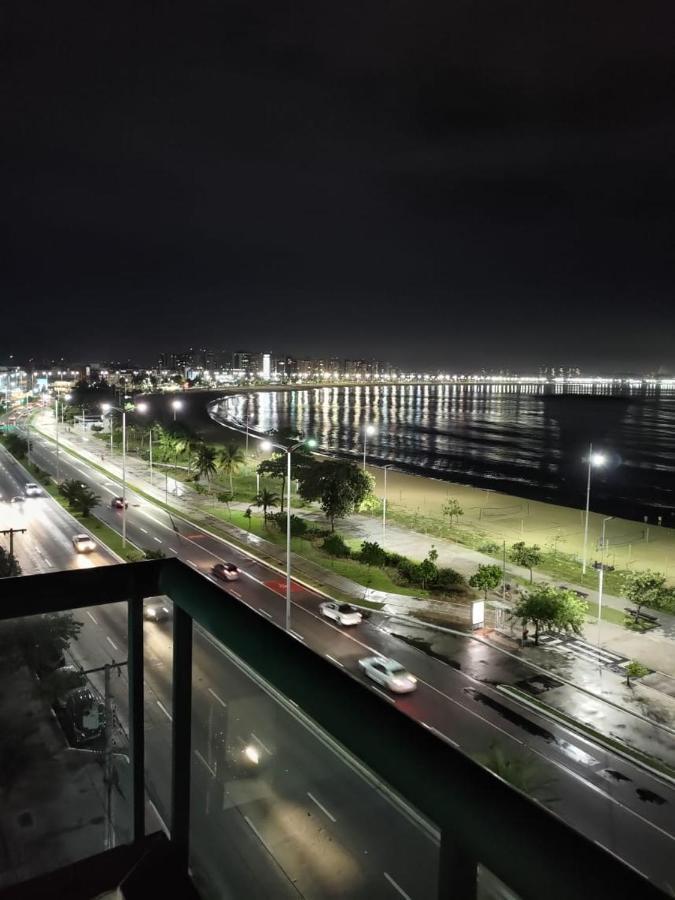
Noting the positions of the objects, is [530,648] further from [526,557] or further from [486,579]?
[526,557]

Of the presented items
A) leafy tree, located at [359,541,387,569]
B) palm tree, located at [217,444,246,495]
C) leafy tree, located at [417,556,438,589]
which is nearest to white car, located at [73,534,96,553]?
leafy tree, located at [359,541,387,569]

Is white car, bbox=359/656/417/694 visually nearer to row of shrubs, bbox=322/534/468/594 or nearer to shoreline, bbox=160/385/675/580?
row of shrubs, bbox=322/534/468/594

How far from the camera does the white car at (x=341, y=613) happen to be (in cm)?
2256

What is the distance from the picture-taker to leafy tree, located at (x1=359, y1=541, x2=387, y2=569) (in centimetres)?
2998

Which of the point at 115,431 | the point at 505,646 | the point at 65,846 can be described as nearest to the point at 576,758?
the point at 505,646

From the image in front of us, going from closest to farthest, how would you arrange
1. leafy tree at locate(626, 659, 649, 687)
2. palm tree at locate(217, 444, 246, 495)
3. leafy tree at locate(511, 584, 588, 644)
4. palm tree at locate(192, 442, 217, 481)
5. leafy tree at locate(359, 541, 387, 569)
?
leafy tree at locate(626, 659, 649, 687) → leafy tree at locate(511, 584, 588, 644) → leafy tree at locate(359, 541, 387, 569) → palm tree at locate(217, 444, 246, 495) → palm tree at locate(192, 442, 217, 481)

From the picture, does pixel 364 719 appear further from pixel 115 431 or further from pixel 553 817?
pixel 115 431

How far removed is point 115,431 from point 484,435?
51592 mm

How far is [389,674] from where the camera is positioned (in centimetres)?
1791

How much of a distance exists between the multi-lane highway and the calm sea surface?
1390 inches

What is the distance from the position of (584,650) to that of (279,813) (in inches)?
809

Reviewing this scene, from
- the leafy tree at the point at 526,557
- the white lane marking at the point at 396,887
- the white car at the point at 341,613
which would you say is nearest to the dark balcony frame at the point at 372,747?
the white lane marking at the point at 396,887

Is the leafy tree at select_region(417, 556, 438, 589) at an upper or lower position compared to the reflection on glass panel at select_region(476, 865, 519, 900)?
lower

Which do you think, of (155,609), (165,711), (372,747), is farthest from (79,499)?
(372,747)
